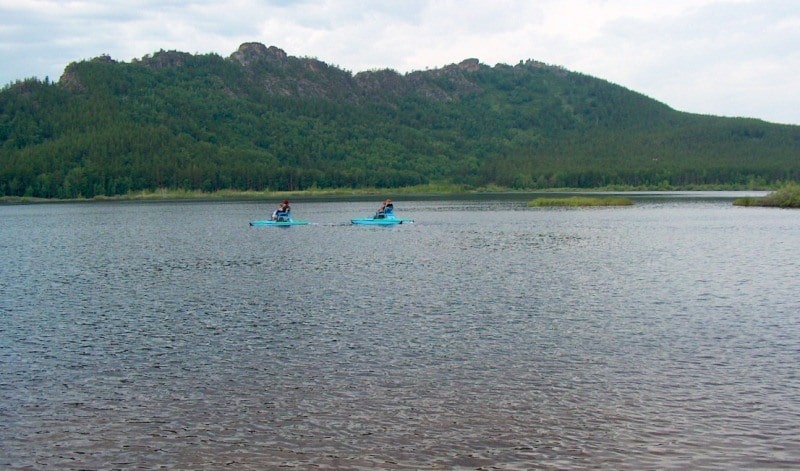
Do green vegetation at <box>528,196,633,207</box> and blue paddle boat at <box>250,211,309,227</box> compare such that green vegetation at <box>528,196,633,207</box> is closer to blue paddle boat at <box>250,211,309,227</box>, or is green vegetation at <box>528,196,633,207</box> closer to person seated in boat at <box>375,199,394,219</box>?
person seated in boat at <box>375,199,394,219</box>

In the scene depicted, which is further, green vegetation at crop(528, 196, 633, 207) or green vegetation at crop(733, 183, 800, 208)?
green vegetation at crop(528, 196, 633, 207)

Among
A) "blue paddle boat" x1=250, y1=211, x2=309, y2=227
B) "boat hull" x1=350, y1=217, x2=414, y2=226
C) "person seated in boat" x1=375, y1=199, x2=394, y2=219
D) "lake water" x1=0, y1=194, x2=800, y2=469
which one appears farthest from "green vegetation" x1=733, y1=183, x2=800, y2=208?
"blue paddle boat" x1=250, y1=211, x2=309, y2=227

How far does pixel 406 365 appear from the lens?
21.5 metres

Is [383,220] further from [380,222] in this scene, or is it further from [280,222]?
[280,222]

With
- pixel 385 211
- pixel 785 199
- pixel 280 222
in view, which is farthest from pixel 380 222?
pixel 785 199

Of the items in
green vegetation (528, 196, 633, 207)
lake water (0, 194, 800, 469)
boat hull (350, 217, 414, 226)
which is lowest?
lake water (0, 194, 800, 469)

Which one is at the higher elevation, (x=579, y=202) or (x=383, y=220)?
(x=579, y=202)

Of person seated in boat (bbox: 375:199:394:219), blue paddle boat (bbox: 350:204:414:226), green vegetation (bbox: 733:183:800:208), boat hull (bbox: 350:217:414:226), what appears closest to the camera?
boat hull (bbox: 350:217:414:226)

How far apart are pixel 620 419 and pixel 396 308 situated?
49.4 feet

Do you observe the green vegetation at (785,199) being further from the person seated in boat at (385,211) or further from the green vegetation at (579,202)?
the person seated in boat at (385,211)

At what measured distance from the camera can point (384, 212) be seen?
82.4 metres

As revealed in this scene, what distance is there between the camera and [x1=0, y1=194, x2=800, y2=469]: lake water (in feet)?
50.2

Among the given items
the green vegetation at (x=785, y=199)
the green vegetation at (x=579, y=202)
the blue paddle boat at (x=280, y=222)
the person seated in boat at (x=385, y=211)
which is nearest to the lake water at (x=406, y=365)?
the person seated in boat at (x=385, y=211)

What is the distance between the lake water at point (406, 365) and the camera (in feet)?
50.2
